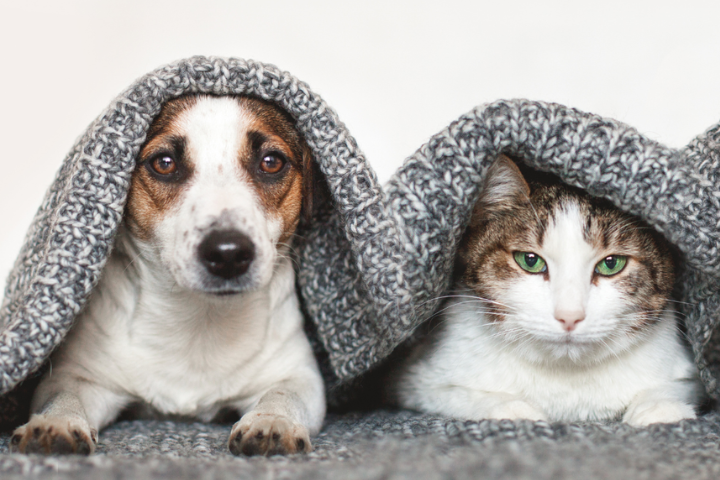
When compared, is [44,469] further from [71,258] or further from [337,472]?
[71,258]

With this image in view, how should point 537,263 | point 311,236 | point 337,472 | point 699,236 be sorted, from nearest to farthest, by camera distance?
point 337,472 → point 699,236 → point 537,263 → point 311,236

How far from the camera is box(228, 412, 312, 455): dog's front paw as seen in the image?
1.46 meters

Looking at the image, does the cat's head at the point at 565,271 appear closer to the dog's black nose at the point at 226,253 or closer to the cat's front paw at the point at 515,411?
the cat's front paw at the point at 515,411

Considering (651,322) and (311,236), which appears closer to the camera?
(651,322)

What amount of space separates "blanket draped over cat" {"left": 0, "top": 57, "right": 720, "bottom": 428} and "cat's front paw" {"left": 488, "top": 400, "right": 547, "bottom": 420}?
309 mm

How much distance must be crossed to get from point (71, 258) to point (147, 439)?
49 centimetres

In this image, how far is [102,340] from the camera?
1.84 m

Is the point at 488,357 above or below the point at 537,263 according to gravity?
below

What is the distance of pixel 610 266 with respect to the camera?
170 cm

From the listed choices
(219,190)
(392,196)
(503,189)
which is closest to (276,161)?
Result: (219,190)

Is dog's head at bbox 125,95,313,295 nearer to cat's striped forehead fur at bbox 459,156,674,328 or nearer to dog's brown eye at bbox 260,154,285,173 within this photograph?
dog's brown eye at bbox 260,154,285,173

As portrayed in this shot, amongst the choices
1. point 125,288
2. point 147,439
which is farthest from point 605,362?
point 125,288

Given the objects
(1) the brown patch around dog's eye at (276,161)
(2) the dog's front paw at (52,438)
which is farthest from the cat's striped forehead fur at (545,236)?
(2) the dog's front paw at (52,438)

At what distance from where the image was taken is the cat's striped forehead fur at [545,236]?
5.51 ft
